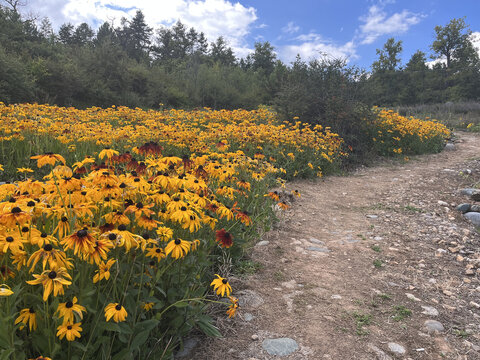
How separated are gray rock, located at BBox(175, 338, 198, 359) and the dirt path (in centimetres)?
7

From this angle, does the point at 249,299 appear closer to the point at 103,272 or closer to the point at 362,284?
the point at 362,284

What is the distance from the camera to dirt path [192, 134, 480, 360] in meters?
2.22

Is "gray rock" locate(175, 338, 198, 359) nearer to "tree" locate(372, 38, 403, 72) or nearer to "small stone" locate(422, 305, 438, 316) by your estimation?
"small stone" locate(422, 305, 438, 316)

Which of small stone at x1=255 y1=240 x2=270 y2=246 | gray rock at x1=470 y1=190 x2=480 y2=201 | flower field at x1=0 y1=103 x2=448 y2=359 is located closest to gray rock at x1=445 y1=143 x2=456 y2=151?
gray rock at x1=470 y1=190 x2=480 y2=201

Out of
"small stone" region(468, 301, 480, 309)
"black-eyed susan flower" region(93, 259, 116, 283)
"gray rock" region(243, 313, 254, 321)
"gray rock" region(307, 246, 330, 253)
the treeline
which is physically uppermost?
the treeline

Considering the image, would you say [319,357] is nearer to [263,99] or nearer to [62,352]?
[62,352]

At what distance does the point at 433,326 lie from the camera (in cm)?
246

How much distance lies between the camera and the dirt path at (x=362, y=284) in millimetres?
2223

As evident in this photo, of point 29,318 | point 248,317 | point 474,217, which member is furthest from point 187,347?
point 474,217

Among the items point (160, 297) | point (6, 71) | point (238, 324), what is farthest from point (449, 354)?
point (6, 71)

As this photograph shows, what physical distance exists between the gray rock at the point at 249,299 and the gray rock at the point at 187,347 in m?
0.57

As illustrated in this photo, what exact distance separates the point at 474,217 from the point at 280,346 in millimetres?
4203

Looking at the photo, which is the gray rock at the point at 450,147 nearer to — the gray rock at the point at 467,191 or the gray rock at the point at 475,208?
the gray rock at the point at 467,191

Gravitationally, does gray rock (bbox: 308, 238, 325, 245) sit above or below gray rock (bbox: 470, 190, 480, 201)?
below
